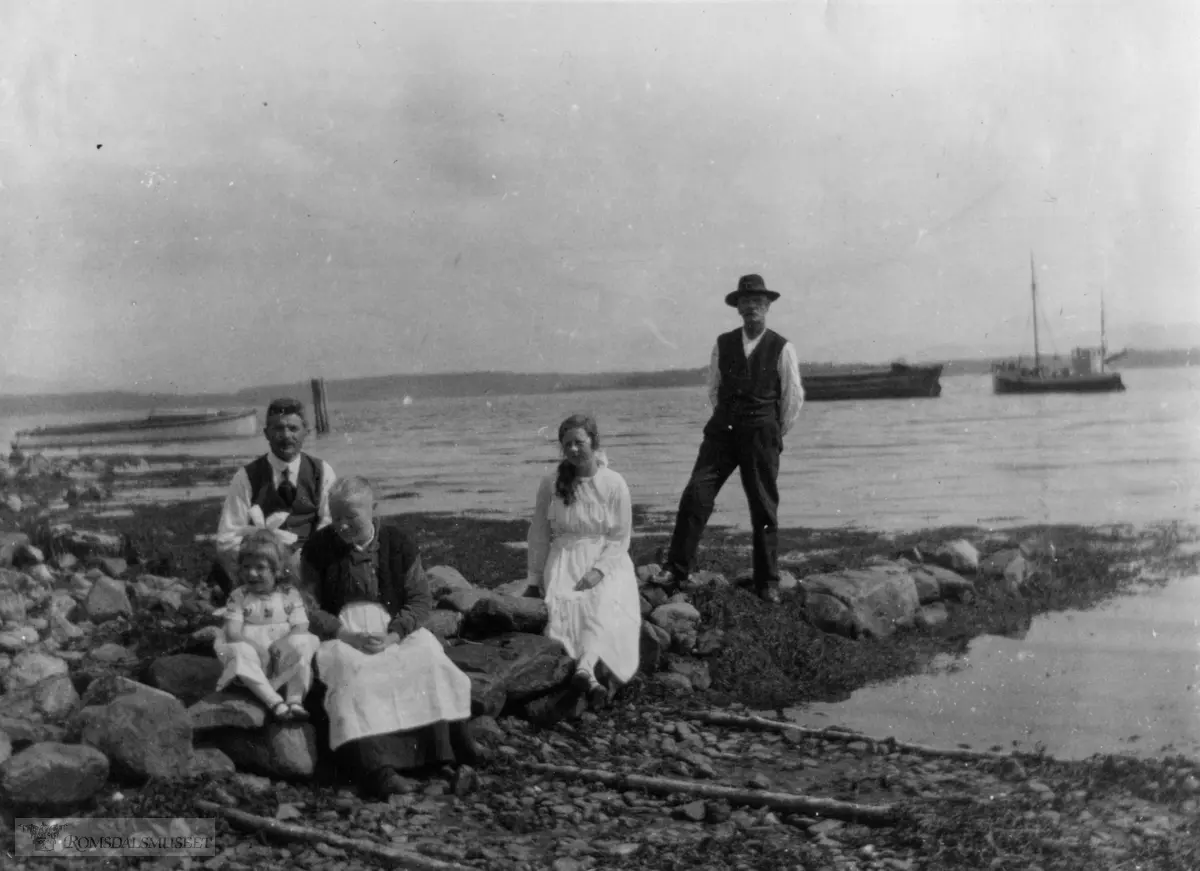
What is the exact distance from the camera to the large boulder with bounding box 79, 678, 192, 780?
3.76 metres

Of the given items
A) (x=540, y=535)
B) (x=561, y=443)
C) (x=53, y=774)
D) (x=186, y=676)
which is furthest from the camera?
(x=540, y=535)

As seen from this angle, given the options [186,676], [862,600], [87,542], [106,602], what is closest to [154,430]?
[87,542]

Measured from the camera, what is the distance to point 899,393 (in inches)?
297

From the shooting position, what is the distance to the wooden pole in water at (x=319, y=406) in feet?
21.5

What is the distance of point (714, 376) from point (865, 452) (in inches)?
93.8

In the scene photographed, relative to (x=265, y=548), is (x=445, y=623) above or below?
below

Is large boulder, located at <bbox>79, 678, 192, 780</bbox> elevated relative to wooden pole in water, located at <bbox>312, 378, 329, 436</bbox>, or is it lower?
lower

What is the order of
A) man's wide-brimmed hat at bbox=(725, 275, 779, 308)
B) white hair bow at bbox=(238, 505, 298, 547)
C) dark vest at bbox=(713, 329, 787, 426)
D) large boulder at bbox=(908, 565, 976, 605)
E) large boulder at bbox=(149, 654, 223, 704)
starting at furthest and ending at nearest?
large boulder at bbox=(908, 565, 976, 605) < dark vest at bbox=(713, 329, 787, 426) < man's wide-brimmed hat at bbox=(725, 275, 779, 308) < white hair bow at bbox=(238, 505, 298, 547) < large boulder at bbox=(149, 654, 223, 704)

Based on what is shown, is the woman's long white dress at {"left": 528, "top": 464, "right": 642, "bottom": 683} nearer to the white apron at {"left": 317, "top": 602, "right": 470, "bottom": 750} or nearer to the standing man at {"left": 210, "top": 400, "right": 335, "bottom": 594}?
the white apron at {"left": 317, "top": 602, "right": 470, "bottom": 750}

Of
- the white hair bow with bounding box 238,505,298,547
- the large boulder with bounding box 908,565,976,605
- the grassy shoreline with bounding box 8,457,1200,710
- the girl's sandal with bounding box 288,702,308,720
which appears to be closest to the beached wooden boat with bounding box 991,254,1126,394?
the grassy shoreline with bounding box 8,457,1200,710

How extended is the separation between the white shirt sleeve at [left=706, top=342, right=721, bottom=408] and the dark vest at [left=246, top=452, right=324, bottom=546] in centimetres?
289

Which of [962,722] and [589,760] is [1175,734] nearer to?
[962,722]

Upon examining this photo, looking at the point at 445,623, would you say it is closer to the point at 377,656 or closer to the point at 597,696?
the point at 597,696

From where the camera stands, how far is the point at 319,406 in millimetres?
6613
